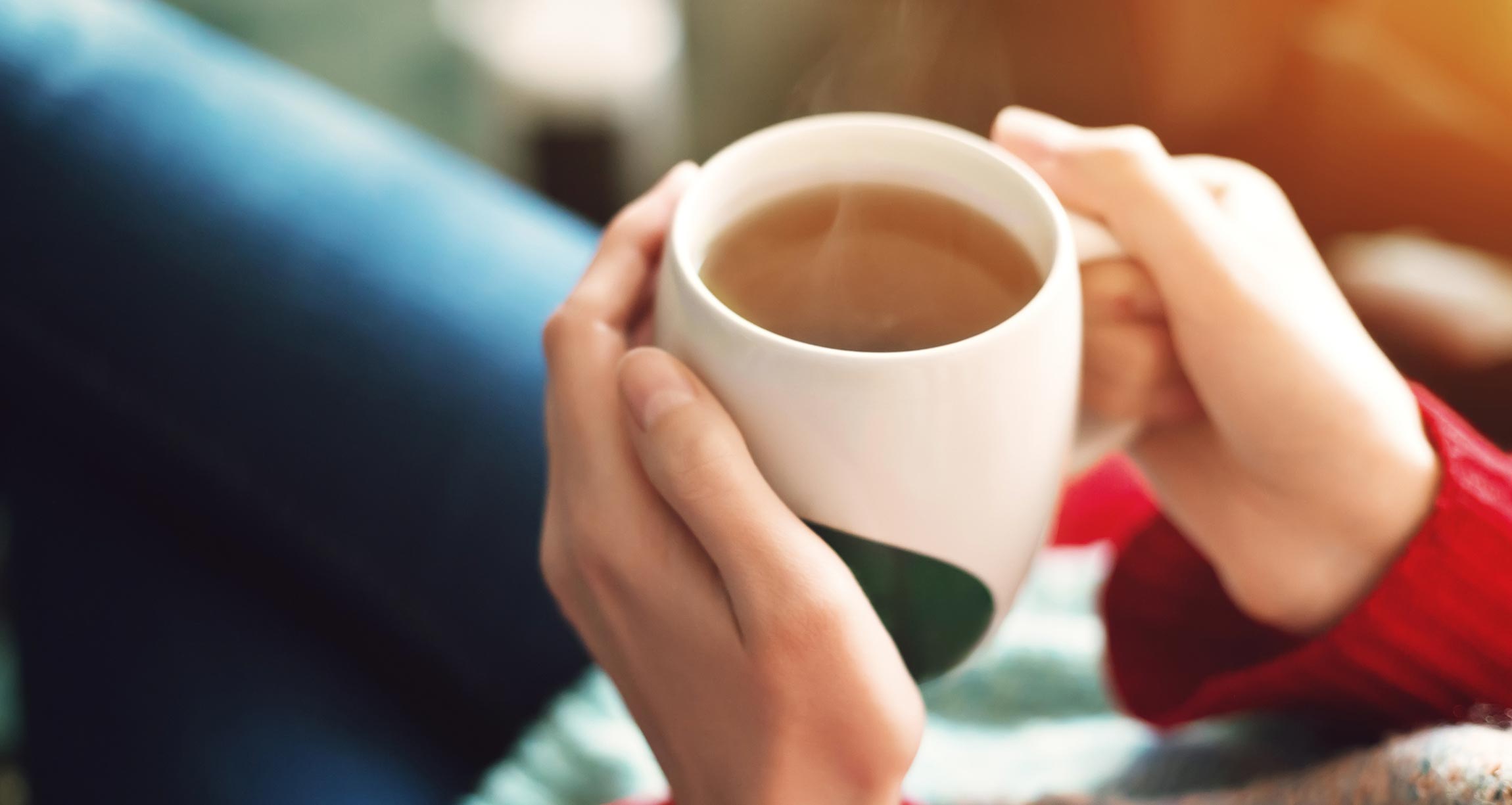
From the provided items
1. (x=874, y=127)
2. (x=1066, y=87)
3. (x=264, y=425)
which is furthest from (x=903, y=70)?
(x=1066, y=87)

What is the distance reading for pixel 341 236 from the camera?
97 centimetres

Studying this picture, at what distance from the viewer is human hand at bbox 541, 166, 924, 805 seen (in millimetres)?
505

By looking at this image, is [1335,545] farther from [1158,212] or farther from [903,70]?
[903,70]

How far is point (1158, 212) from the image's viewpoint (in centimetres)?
58

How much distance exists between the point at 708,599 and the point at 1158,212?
1.00 ft

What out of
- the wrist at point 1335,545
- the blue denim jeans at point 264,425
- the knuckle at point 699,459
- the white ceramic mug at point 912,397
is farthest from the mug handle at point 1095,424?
the blue denim jeans at point 264,425

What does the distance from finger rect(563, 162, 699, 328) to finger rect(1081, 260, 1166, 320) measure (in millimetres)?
225

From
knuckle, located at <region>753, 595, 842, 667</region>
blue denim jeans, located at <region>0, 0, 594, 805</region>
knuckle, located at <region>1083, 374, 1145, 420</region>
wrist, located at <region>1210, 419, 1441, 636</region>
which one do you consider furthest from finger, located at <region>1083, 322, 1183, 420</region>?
blue denim jeans, located at <region>0, 0, 594, 805</region>

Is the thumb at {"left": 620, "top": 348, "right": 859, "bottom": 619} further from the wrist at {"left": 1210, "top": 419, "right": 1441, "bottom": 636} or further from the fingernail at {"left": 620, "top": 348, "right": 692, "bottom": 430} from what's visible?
the wrist at {"left": 1210, "top": 419, "right": 1441, "bottom": 636}

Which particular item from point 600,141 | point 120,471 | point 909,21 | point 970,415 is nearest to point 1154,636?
point 970,415

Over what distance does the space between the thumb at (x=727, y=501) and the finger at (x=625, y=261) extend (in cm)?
11

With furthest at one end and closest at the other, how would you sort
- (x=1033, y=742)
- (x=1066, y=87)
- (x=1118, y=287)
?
1. (x=1066, y=87)
2. (x=1033, y=742)
3. (x=1118, y=287)

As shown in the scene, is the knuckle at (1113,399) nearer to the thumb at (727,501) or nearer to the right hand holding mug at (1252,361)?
the right hand holding mug at (1252,361)

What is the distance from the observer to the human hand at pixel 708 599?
19.9 inches
